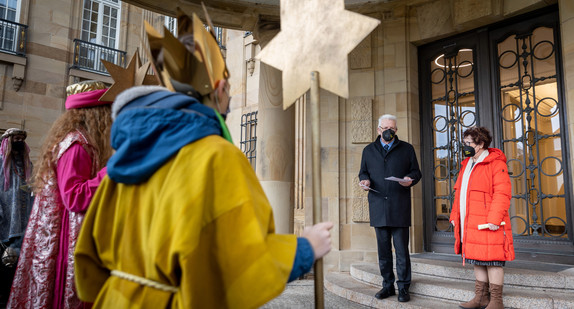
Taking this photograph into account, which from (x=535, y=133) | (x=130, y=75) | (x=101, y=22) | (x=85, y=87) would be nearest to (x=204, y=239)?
(x=85, y=87)

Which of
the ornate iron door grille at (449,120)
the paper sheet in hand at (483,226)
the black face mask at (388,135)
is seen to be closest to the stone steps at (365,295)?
the paper sheet in hand at (483,226)

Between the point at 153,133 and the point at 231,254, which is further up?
the point at 153,133

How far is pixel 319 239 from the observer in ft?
3.85

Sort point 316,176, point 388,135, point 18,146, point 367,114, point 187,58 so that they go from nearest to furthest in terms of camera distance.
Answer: point 187,58 → point 316,176 → point 18,146 → point 388,135 → point 367,114

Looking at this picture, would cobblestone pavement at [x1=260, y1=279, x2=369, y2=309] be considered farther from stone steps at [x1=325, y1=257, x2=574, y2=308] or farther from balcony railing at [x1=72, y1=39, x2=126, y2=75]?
balcony railing at [x1=72, y1=39, x2=126, y2=75]

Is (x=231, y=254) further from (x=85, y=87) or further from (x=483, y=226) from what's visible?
(x=483, y=226)

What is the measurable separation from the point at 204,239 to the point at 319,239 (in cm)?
35

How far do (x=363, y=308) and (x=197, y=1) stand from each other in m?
4.64

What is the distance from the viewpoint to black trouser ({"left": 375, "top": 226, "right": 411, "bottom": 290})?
3932mm

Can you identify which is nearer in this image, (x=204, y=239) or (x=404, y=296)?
(x=204, y=239)

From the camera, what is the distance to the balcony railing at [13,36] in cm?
1286

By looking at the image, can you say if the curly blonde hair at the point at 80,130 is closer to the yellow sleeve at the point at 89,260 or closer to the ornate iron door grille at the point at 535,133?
the yellow sleeve at the point at 89,260

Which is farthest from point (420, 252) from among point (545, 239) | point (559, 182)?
point (559, 182)

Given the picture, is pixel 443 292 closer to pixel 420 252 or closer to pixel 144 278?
pixel 420 252
